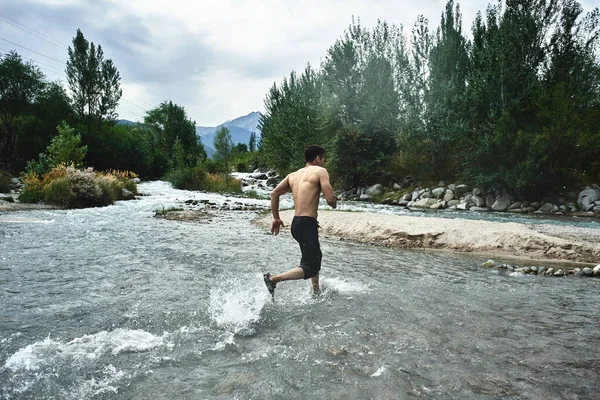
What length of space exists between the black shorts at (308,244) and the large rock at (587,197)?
19.5 meters

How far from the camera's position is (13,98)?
38.2 m

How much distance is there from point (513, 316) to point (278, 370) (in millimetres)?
3349

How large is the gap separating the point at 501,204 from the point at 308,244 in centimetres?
1973

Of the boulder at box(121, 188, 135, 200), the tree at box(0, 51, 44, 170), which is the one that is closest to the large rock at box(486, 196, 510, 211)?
the boulder at box(121, 188, 135, 200)

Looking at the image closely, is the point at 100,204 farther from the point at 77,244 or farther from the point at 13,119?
the point at 13,119

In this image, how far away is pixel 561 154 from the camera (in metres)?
19.6

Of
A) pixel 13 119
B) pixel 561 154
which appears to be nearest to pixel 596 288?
pixel 561 154

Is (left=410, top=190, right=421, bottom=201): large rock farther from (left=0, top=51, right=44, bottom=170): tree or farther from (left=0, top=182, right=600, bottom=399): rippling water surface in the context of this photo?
(left=0, top=51, right=44, bottom=170): tree

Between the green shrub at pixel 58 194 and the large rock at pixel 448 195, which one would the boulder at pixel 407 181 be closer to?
the large rock at pixel 448 195

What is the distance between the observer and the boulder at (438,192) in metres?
24.4

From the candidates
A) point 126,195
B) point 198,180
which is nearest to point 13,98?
point 198,180

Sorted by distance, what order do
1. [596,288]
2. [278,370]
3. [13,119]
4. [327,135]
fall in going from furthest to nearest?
[13,119] < [327,135] < [596,288] < [278,370]

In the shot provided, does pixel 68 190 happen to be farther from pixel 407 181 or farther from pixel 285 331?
pixel 407 181

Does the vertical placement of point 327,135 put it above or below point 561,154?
above
